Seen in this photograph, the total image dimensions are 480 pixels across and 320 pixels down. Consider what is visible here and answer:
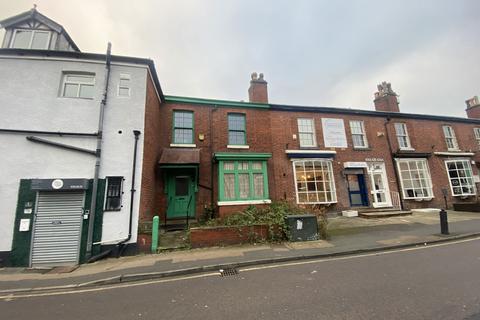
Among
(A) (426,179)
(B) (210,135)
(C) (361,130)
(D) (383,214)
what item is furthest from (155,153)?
(A) (426,179)

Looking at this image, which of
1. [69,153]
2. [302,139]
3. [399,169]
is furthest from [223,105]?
[399,169]

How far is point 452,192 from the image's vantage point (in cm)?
1477

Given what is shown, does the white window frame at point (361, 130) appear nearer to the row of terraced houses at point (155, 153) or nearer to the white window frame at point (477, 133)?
the row of terraced houses at point (155, 153)

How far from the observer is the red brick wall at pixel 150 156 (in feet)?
27.3

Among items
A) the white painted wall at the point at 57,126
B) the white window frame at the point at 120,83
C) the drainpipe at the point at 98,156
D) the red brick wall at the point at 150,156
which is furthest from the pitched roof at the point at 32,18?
the red brick wall at the point at 150,156

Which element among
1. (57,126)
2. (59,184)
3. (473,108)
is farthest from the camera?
(473,108)

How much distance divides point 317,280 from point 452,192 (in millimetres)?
17062

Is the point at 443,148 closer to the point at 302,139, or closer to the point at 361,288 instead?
the point at 302,139

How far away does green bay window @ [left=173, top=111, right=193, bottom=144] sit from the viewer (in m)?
11.7

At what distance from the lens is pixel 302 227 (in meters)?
8.09

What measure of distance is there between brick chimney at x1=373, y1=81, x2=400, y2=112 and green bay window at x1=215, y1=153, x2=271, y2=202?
469 inches

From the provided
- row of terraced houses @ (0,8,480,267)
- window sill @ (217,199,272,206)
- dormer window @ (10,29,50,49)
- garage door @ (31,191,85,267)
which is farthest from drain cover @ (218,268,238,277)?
dormer window @ (10,29,50,49)

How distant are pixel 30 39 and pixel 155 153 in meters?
7.67

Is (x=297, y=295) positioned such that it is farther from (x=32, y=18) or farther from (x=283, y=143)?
(x=32, y=18)
